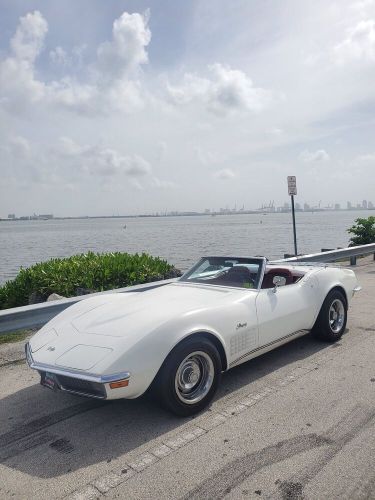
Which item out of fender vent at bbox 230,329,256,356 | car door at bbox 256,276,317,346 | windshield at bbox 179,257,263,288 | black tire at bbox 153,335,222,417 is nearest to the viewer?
black tire at bbox 153,335,222,417

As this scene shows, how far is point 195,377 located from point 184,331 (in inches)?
17.4

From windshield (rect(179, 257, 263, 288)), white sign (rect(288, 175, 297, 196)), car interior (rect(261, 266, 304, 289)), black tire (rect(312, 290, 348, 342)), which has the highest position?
white sign (rect(288, 175, 297, 196))

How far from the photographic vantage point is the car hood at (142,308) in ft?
12.3

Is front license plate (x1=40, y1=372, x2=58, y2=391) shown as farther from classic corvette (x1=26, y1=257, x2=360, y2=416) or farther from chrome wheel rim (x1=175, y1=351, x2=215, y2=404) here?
chrome wheel rim (x1=175, y1=351, x2=215, y2=404)

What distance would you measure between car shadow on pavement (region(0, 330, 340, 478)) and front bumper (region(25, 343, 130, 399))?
14.7 inches

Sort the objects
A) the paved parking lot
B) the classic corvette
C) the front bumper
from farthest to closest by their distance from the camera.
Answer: the classic corvette → the front bumper → the paved parking lot

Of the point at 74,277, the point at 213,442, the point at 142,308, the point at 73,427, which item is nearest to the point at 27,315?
the point at 142,308

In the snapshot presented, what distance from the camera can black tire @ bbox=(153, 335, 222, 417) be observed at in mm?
3521

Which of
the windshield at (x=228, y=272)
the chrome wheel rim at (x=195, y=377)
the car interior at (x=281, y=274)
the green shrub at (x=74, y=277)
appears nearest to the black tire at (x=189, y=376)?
the chrome wheel rim at (x=195, y=377)

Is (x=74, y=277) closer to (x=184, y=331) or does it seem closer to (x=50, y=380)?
(x=50, y=380)

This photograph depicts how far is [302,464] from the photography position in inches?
117

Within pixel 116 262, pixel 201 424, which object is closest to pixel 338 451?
pixel 201 424

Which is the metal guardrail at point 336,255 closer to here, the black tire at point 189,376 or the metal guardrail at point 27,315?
the metal guardrail at point 27,315

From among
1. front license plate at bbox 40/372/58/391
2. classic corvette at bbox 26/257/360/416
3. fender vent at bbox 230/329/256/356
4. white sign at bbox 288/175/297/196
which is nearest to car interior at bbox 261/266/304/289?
classic corvette at bbox 26/257/360/416
